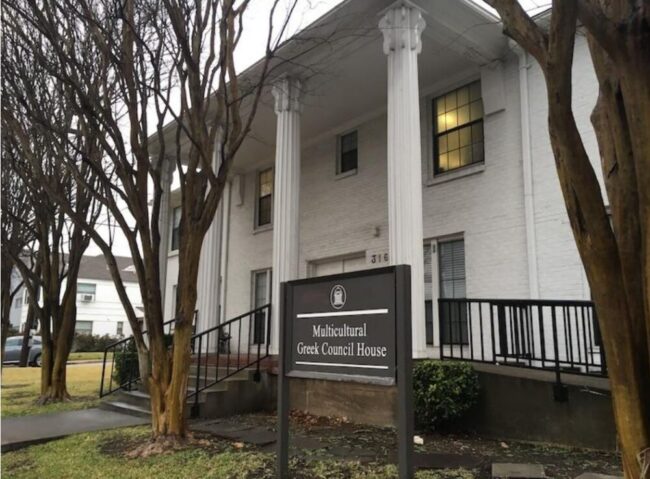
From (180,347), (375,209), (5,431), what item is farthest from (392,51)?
(5,431)

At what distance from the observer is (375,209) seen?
11688 mm

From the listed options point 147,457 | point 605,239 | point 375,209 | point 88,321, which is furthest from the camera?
point 88,321

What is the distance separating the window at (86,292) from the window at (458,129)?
132ft

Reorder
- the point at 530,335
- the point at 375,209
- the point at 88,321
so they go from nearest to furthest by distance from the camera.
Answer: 1. the point at 530,335
2. the point at 375,209
3. the point at 88,321

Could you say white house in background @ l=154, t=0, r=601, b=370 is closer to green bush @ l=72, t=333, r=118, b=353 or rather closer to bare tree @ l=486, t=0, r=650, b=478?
bare tree @ l=486, t=0, r=650, b=478

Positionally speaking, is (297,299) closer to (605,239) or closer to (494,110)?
(605,239)

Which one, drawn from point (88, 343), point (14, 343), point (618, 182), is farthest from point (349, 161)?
point (88, 343)

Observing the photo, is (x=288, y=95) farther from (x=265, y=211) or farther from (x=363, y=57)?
(x=265, y=211)

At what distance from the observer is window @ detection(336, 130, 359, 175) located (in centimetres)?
1267

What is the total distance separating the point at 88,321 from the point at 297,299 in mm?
42958

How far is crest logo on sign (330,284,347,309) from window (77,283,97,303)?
4415cm

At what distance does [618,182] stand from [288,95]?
838 centimetres

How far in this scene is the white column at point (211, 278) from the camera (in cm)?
1215

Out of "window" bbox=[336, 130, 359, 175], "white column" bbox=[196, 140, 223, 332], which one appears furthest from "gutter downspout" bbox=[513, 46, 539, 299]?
"white column" bbox=[196, 140, 223, 332]
